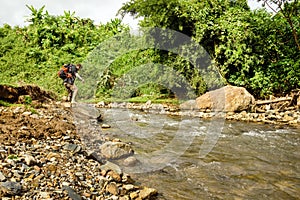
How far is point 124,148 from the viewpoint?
6652mm

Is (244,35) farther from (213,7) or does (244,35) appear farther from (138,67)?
(138,67)

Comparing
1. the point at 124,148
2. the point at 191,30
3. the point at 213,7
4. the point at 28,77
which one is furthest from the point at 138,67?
the point at 124,148

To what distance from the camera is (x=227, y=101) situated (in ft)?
45.5

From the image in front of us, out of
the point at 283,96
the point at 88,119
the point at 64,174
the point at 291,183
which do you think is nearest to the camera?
the point at 64,174

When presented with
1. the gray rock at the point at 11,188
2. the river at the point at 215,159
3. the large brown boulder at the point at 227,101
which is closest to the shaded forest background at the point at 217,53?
the large brown boulder at the point at 227,101

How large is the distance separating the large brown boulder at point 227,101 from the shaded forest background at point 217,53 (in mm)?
2102

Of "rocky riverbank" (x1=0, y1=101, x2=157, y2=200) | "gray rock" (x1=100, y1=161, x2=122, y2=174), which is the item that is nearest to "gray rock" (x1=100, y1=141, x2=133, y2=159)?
"rocky riverbank" (x1=0, y1=101, x2=157, y2=200)

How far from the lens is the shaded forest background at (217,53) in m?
15.2

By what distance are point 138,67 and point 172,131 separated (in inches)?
375

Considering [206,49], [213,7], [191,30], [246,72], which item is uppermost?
[213,7]

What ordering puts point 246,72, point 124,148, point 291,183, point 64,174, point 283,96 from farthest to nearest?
point 246,72 → point 283,96 → point 124,148 → point 291,183 → point 64,174

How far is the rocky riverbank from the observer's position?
3983 mm

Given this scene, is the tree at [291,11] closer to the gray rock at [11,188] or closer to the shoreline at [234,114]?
the shoreline at [234,114]

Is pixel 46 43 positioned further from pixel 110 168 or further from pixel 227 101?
pixel 110 168
